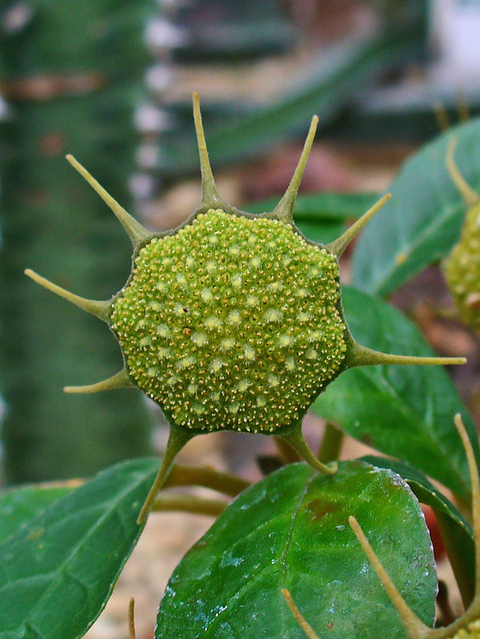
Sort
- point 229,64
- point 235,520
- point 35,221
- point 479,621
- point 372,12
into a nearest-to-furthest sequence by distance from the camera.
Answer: point 479,621
point 235,520
point 35,221
point 372,12
point 229,64

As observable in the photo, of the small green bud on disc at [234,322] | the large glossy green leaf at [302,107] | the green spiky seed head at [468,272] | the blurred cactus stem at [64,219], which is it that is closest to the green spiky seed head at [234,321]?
the small green bud on disc at [234,322]

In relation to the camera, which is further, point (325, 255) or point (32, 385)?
point (32, 385)

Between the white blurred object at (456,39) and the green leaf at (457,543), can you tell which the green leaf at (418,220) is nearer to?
the green leaf at (457,543)

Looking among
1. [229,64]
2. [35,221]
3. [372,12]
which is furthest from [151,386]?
[229,64]

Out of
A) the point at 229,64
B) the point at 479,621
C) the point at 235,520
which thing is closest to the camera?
the point at 479,621

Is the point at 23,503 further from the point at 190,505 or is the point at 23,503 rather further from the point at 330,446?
the point at 330,446

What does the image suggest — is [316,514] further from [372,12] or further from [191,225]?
[372,12]

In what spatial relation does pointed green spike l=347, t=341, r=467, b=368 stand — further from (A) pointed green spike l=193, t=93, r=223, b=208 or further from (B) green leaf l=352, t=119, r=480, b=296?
(B) green leaf l=352, t=119, r=480, b=296

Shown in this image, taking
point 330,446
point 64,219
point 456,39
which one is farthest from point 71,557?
point 456,39
